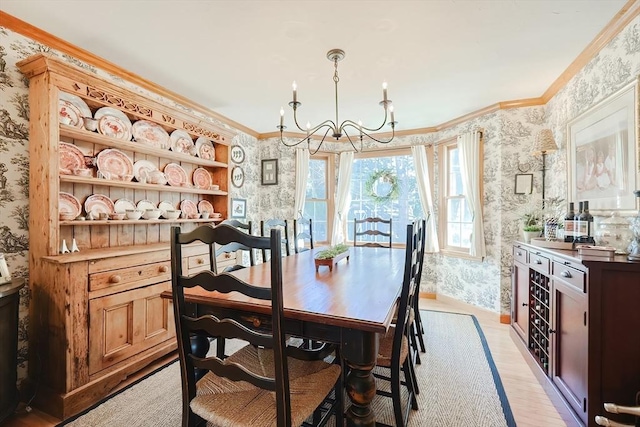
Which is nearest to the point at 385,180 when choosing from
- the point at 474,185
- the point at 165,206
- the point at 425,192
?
the point at 425,192

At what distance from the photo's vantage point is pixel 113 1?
1760 mm

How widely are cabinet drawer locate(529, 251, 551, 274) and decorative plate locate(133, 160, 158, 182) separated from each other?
340cm

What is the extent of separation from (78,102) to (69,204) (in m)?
0.78

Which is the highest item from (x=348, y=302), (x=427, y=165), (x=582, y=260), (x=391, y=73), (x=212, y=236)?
(x=391, y=73)

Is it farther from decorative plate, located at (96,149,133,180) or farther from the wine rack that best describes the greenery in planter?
decorative plate, located at (96,149,133,180)

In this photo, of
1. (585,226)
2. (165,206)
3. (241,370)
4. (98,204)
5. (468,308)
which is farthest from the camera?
(468,308)

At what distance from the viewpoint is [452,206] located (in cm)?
417

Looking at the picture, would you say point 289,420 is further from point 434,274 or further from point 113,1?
point 434,274

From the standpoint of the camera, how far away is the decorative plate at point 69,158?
7.21 ft

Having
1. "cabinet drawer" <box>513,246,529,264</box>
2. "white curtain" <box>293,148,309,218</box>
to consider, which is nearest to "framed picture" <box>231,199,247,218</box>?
"white curtain" <box>293,148,309,218</box>

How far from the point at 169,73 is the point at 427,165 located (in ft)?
11.1

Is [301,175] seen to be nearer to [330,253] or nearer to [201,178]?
[201,178]

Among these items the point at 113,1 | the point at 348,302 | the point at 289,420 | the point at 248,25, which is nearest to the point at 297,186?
the point at 248,25

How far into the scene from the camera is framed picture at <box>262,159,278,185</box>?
4633mm
